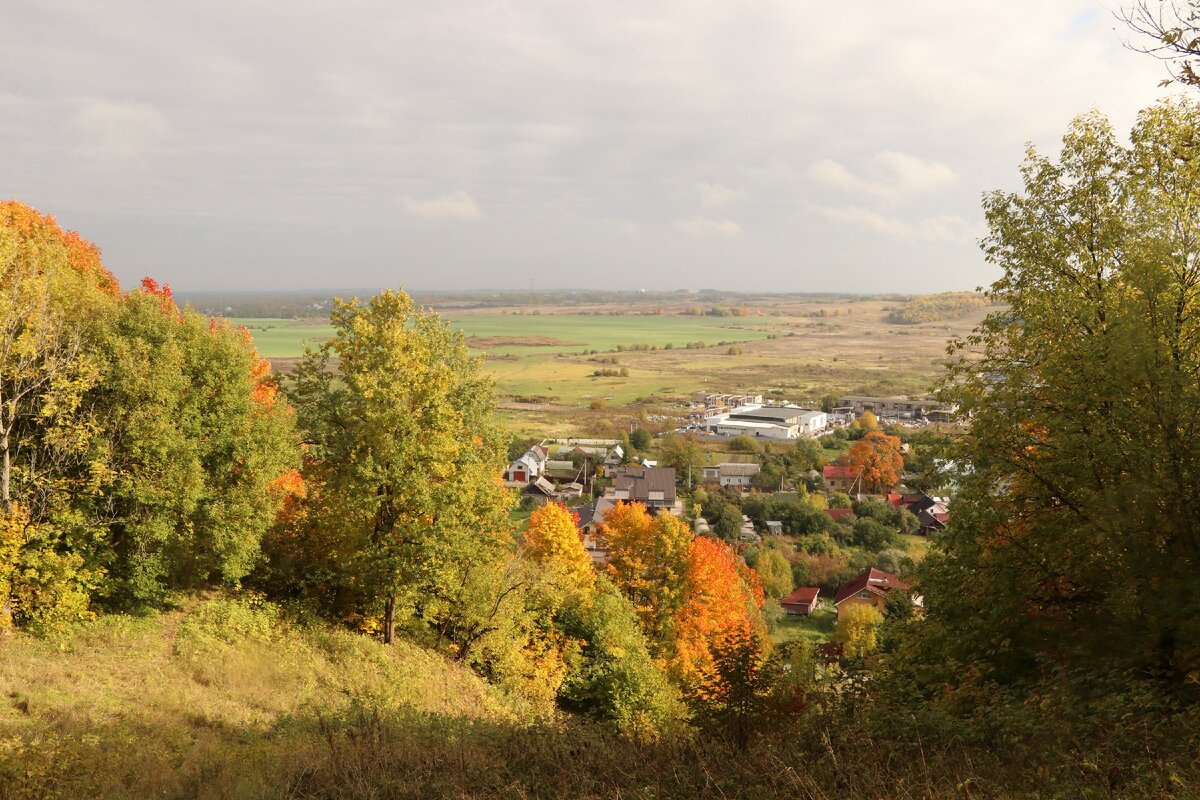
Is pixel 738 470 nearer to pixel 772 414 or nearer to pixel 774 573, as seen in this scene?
pixel 774 573

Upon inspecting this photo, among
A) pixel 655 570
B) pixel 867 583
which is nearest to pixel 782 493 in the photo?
pixel 867 583

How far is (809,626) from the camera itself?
131ft

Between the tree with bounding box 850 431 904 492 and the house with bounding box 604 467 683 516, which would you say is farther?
the tree with bounding box 850 431 904 492

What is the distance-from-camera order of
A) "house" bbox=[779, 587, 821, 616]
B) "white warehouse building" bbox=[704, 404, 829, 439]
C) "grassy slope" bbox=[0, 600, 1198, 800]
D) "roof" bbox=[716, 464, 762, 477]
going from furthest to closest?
"white warehouse building" bbox=[704, 404, 829, 439]
"roof" bbox=[716, 464, 762, 477]
"house" bbox=[779, 587, 821, 616]
"grassy slope" bbox=[0, 600, 1198, 800]

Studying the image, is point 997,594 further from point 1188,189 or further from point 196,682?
point 196,682

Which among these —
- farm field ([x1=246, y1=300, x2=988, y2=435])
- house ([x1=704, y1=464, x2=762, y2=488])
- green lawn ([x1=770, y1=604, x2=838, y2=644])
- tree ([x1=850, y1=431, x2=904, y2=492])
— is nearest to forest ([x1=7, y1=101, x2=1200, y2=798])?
green lawn ([x1=770, y1=604, x2=838, y2=644])

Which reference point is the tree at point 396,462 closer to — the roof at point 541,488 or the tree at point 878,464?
the roof at point 541,488

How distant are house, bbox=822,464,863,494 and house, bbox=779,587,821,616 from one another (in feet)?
88.4

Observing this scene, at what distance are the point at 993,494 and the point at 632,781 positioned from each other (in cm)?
665

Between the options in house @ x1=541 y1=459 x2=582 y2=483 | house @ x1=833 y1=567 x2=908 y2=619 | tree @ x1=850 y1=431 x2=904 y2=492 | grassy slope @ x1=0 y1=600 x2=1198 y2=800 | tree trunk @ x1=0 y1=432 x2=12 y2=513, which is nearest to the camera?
grassy slope @ x1=0 y1=600 x2=1198 y2=800

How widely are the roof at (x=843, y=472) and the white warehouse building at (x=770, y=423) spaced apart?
63.7 ft

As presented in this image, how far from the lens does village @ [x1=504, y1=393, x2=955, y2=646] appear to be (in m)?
43.2

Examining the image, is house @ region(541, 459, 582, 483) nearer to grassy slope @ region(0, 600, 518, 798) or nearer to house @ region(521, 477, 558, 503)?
house @ region(521, 477, 558, 503)

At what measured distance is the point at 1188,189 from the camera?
1030 centimetres
